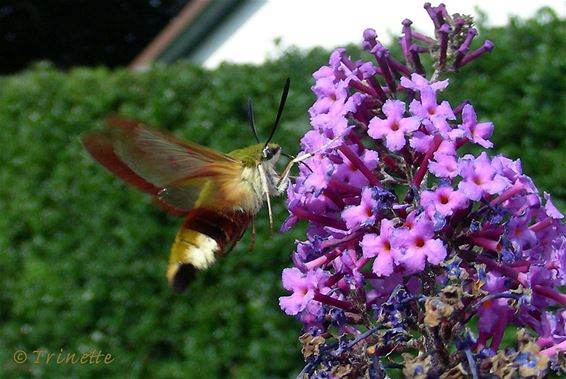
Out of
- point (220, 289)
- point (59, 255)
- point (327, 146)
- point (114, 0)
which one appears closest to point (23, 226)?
point (59, 255)

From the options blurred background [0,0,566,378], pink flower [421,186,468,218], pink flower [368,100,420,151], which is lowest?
blurred background [0,0,566,378]

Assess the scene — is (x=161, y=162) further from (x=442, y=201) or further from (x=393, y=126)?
(x=442, y=201)

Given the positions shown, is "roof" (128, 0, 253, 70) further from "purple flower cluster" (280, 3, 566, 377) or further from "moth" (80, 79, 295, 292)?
"purple flower cluster" (280, 3, 566, 377)

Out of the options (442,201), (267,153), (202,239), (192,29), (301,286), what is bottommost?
(192,29)

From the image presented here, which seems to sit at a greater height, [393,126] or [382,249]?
[393,126]

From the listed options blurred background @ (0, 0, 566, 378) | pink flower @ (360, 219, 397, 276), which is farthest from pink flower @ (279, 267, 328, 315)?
blurred background @ (0, 0, 566, 378)

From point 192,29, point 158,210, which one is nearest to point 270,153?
point 158,210

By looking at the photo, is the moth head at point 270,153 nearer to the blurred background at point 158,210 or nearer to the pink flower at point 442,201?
the pink flower at point 442,201
